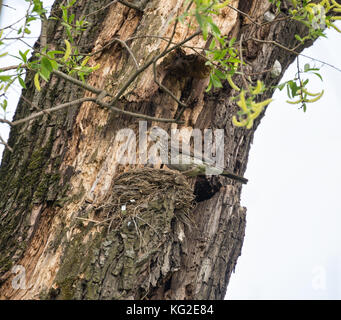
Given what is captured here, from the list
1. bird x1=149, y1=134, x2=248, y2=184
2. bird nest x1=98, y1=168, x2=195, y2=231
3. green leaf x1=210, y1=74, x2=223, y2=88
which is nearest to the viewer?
green leaf x1=210, y1=74, x2=223, y2=88

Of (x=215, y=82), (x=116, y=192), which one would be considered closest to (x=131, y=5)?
(x=215, y=82)

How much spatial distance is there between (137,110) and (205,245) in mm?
1167

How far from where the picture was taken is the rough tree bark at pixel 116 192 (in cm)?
315

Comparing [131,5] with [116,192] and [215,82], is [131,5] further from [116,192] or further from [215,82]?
[116,192]

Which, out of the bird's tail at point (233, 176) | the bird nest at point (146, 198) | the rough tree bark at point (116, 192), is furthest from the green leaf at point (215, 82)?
the bird's tail at point (233, 176)

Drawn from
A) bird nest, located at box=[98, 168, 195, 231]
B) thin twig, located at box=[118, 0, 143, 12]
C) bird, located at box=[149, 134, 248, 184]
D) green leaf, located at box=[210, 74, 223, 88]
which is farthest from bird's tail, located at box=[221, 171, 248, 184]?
thin twig, located at box=[118, 0, 143, 12]

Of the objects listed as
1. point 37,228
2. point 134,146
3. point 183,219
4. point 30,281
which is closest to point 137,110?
point 134,146

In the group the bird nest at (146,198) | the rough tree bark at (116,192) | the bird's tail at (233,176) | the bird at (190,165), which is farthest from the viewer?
the bird's tail at (233,176)

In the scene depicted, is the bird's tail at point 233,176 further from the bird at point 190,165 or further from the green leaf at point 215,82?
the green leaf at point 215,82


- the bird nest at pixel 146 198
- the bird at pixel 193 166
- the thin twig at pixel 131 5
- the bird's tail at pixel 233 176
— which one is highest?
the thin twig at pixel 131 5

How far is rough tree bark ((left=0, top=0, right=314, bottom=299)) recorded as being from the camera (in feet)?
10.3

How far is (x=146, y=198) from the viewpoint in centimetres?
340

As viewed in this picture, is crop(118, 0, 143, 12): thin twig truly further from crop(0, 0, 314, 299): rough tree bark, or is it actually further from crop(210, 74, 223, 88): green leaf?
crop(210, 74, 223, 88): green leaf

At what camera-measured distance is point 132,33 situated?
12.5 feet
